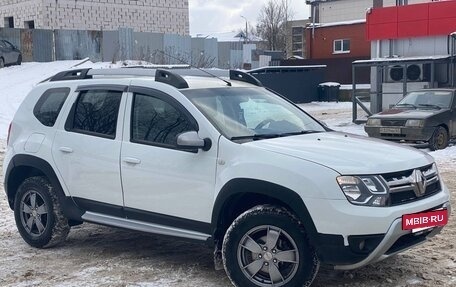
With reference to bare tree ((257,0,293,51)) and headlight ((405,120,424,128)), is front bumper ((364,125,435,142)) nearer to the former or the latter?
headlight ((405,120,424,128))

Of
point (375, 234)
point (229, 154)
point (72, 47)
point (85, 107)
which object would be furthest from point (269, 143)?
point (72, 47)

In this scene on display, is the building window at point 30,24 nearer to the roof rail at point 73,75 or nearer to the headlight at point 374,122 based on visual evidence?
the headlight at point 374,122

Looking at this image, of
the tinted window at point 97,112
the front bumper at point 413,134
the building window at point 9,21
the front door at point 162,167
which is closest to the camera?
the front door at point 162,167

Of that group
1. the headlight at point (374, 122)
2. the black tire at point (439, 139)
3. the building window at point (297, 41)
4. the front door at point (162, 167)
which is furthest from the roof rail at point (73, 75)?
the building window at point (297, 41)

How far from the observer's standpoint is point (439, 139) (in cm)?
1512

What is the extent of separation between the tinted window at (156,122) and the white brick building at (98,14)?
135 feet

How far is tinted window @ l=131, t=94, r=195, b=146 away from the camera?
5.78 meters

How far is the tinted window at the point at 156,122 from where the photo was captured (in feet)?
19.0

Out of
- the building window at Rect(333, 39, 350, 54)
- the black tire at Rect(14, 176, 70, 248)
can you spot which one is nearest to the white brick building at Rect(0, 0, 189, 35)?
the building window at Rect(333, 39, 350, 54)

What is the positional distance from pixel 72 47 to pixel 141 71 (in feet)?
103

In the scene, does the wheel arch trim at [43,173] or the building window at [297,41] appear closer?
the wheel arch trim at [43,173]

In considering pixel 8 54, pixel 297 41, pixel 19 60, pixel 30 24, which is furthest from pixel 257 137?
pixel 297 41

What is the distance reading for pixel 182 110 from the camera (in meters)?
5.75

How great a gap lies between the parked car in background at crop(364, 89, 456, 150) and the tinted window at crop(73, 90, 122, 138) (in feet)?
32.5
